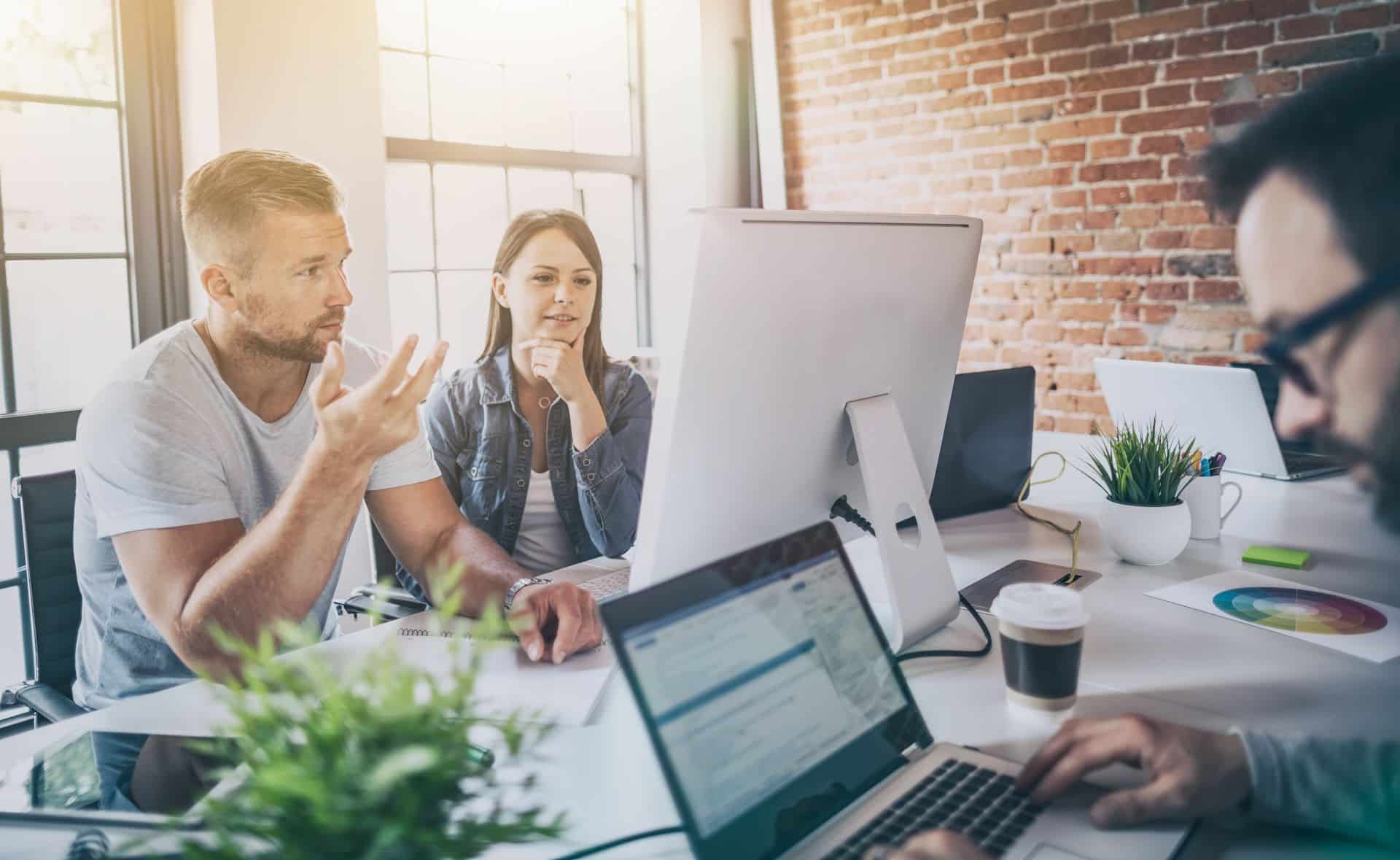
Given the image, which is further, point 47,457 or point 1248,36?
point 1248,36

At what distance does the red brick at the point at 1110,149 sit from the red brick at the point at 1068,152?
34 millimetres

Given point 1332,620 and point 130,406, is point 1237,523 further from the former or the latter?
point 130,406

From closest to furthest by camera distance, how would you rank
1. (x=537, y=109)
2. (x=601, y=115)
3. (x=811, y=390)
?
(x=811, y=390) → (x=537, y=109) → (x=601, y=115)

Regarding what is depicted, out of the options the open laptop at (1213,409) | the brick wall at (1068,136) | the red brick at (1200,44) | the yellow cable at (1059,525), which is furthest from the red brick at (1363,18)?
the yellow cable at (1059,525)

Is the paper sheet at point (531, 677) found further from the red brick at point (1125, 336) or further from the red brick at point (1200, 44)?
the red brick at point (1200, 44)

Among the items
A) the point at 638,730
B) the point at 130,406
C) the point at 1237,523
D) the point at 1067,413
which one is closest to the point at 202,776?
the point at 638,730

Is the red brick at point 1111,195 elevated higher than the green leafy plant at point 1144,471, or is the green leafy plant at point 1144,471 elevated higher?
the red brick at point 1111,195

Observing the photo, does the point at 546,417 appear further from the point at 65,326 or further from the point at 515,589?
the point at 65,326

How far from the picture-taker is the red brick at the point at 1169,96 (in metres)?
3.23

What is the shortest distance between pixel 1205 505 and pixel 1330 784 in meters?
0.93

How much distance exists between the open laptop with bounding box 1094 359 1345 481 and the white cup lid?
104 cm

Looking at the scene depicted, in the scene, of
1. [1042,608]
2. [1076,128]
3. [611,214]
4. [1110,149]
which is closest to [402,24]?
[611,214]

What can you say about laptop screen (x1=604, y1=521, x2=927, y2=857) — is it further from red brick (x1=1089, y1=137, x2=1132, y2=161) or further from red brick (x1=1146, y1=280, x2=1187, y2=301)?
red brick (x1=1089, y1=137, x2=1132, y2=161)

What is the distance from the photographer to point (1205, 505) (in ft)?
5.52
